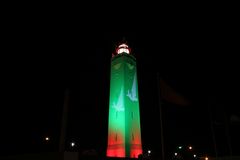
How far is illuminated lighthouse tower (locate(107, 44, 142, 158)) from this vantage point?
4141 cm

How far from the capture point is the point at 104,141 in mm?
60906

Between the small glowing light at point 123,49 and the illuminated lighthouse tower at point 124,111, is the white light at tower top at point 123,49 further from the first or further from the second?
the illuminated lighthouse tower at point 124,111

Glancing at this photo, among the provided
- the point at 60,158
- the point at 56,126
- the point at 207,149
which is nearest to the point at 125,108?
the point at 56,126

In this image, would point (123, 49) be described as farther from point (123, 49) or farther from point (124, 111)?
point (124, 111)

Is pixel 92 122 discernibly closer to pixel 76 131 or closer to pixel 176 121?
pixel 76 131

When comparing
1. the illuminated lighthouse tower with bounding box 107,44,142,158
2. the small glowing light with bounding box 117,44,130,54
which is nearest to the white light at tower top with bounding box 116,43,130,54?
the small glowing light with bounding box 117,44,130,54

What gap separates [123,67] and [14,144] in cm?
2157

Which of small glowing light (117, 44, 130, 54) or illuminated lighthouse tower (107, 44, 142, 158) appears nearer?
illuminated lighthouse tower (107, 44, 142, 158)

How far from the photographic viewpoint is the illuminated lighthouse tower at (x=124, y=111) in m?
41.4

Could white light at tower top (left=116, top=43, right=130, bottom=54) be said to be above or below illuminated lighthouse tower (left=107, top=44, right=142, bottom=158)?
above

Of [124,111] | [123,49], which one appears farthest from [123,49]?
[124,111]

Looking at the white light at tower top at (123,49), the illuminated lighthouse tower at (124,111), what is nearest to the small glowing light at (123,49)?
the white light at tower top at (123,49)

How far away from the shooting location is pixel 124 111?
1694 inches

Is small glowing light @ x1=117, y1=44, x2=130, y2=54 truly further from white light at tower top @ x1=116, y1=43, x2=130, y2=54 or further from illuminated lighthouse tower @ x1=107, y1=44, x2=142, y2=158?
illuminated lighthouse tower @ x1=107, y1=44, x2=142, y2=158
